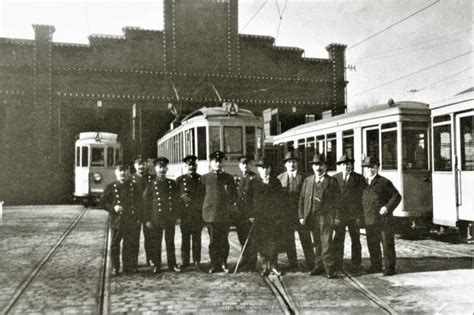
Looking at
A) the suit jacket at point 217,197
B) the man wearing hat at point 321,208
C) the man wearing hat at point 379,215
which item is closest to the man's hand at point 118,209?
the suit jacket at point 217,197

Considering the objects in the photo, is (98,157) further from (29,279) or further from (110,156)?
(29,279)

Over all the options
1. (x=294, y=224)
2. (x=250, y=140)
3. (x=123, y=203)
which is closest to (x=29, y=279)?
(x=123, y=203)

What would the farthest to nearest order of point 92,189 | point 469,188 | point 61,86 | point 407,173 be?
point 61,86 → point 92,189 → point 407,173 → point 469,188

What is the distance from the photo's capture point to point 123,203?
6961 millimetres

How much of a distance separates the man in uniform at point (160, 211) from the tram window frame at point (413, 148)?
5322mm

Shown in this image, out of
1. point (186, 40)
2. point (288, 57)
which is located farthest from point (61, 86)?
point (288, 57)

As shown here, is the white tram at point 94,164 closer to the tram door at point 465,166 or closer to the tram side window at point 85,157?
the tram side window at point 85,157

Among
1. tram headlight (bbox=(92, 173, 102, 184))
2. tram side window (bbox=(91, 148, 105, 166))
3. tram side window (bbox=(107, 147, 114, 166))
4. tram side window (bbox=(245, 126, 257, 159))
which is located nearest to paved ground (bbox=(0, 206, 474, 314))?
tram side window (bbox=(245, 126, 257, 159))

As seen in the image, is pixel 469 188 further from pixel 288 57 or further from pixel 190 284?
pixel 288 57

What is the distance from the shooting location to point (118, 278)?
6.72m

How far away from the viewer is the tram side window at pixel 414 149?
10.2 m

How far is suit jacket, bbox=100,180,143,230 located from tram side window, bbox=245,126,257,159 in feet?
22.4

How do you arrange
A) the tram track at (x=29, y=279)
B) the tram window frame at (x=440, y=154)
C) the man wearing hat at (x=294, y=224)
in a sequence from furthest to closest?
the tram window frame at (x=440, y=154), the man wearing hat at (x=294, y=224), the tram track at (x=29, y=279)

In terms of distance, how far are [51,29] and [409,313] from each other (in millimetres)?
21359
